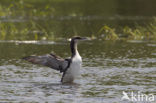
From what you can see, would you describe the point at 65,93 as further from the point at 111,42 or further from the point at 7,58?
the point at 111,42

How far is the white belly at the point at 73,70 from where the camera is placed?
58.2ft

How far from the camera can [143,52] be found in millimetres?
26375

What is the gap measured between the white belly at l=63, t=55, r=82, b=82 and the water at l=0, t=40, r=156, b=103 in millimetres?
287

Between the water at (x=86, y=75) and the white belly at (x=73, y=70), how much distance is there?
29cm

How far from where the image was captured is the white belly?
17750 mm

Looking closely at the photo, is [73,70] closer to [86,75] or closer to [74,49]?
[74,49]

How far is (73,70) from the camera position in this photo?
1780 centimetres

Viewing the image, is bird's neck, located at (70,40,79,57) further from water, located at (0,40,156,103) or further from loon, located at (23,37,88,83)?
water, located at (0,40,156,103)

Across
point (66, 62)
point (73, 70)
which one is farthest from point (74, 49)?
point (73, 70)

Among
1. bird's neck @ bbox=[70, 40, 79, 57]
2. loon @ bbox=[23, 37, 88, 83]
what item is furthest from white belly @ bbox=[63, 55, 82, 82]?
bird's neck @ bbox=[70, 40, 79, 57]

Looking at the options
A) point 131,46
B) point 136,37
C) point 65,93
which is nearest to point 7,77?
Result: point 65,93

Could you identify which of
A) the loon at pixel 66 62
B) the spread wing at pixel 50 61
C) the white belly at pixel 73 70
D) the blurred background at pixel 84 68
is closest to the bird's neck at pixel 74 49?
the loon at pixel 66 62

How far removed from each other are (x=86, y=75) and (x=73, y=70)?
5.52 feet

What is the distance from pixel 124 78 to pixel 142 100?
13.1 feet
